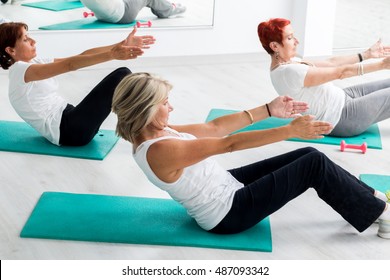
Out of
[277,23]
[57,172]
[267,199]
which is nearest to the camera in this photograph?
[267,199]

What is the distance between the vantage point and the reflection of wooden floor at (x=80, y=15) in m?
5.85

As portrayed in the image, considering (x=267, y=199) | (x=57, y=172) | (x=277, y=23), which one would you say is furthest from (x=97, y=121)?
(x=267, y=199)

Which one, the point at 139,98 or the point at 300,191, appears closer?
the point at 139,98

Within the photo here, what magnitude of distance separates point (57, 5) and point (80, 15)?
21cm

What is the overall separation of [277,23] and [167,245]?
1801 mm

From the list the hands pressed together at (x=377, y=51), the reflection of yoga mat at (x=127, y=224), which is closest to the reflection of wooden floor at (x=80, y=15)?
the hands pressed together at (x=377, y=51)

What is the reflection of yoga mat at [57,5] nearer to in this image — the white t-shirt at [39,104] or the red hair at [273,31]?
the white t-shirt at [39,104]

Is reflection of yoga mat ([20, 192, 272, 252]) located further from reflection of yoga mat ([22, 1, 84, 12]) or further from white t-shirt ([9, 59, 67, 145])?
reflection of yoga mat ([22, 1, 84, 12])

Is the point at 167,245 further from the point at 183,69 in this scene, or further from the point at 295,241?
the point at 183,69

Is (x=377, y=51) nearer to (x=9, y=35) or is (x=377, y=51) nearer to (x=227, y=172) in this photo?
(x=227, y=172)

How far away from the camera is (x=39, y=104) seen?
14.7 ft

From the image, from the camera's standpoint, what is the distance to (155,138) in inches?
124

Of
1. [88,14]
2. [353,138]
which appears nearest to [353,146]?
[353,138]

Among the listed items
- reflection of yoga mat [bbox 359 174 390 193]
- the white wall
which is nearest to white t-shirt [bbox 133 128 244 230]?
reflection of yoga mat [bbox 359 174 390 193]
